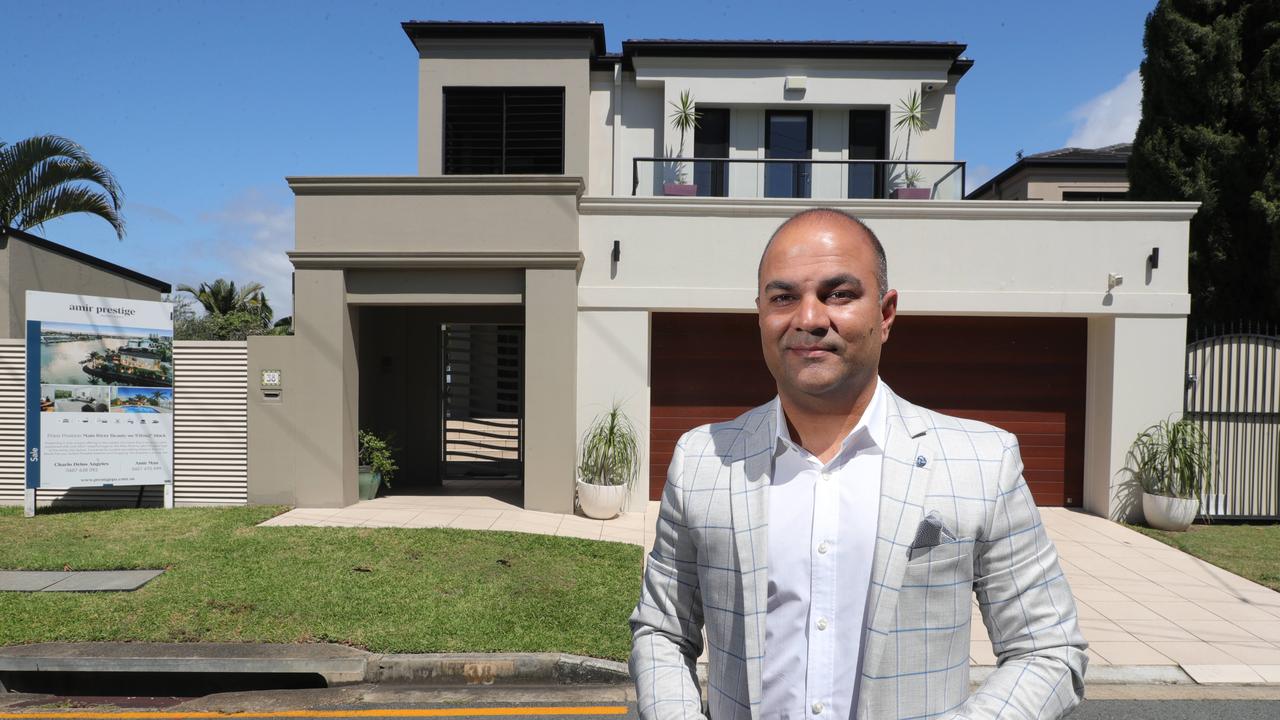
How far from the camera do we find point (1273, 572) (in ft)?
26.2

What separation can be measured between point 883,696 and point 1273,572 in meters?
8.81

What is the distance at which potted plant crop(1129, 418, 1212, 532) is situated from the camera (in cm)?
972

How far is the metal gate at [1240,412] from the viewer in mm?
10211

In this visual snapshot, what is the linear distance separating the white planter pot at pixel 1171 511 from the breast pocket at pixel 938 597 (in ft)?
32.6

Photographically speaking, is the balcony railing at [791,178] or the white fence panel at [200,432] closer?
the white fence panel at [200,432]

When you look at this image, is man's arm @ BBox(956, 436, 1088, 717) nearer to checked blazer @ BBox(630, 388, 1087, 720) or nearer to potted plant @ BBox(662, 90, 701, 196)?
checked blazer @ BBox(630, 388, 1087, 720)

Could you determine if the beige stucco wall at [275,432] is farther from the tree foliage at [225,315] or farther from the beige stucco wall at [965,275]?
the tree foliage at [225,315]

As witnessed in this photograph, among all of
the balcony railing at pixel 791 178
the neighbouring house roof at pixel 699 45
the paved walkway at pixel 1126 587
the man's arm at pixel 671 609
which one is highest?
the neighbouring house roof at pixel 699 45

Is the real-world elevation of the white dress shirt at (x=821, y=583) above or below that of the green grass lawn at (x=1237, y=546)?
above

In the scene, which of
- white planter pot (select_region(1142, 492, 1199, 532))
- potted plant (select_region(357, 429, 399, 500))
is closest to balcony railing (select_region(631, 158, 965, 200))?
white planter pot (select_region(1142, 492, 1199, 532))

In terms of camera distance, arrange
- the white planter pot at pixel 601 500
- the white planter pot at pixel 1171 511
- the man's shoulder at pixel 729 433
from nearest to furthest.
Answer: the man's shoulder at pixel 729 433 → the white planter pot at pixel 1171 511 → the white planter pot at pixel 601 500

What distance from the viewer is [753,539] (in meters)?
1.69

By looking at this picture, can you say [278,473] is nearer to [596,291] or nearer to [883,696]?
[596,291]

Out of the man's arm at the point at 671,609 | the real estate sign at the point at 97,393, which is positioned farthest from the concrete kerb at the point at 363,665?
the real estate sign at the point at 97,393
